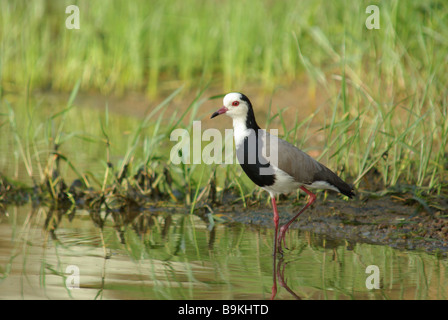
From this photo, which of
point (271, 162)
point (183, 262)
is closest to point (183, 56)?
point (271, 162)

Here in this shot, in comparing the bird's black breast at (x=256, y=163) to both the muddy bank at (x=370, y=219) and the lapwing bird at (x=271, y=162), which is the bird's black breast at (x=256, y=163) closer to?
the lapwing bird at (x=271, y=162)

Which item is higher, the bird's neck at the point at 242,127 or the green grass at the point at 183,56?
the green grass at the point at 183,56

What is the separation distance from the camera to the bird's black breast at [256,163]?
493 centimetres

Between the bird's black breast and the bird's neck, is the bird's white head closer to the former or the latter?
the bird's neck

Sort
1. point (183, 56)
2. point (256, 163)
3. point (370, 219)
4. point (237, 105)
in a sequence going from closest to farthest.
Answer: point (256, 163) < point (237, 105) < point (370, 219) < point (183, 56)

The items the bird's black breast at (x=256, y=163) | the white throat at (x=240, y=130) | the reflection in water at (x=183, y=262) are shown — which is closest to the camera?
the reflection in water at (x=183, y=262)

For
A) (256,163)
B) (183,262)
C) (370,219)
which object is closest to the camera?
(183,262)

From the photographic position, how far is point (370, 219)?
5602 mm

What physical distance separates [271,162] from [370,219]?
1164 millimetres

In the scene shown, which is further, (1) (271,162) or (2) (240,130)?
(2) (240,130)

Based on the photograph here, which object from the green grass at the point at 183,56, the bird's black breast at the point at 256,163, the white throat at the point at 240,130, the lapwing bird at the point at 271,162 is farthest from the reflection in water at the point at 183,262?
the green grass at the point at 183,56

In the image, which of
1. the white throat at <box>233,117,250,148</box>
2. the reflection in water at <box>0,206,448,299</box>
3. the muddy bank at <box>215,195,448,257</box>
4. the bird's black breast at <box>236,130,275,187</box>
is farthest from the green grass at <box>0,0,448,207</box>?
the bird's black breast at <box>236,130,275,187</box>

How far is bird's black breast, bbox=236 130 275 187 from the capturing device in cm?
493

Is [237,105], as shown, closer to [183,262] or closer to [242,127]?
[242,127]
